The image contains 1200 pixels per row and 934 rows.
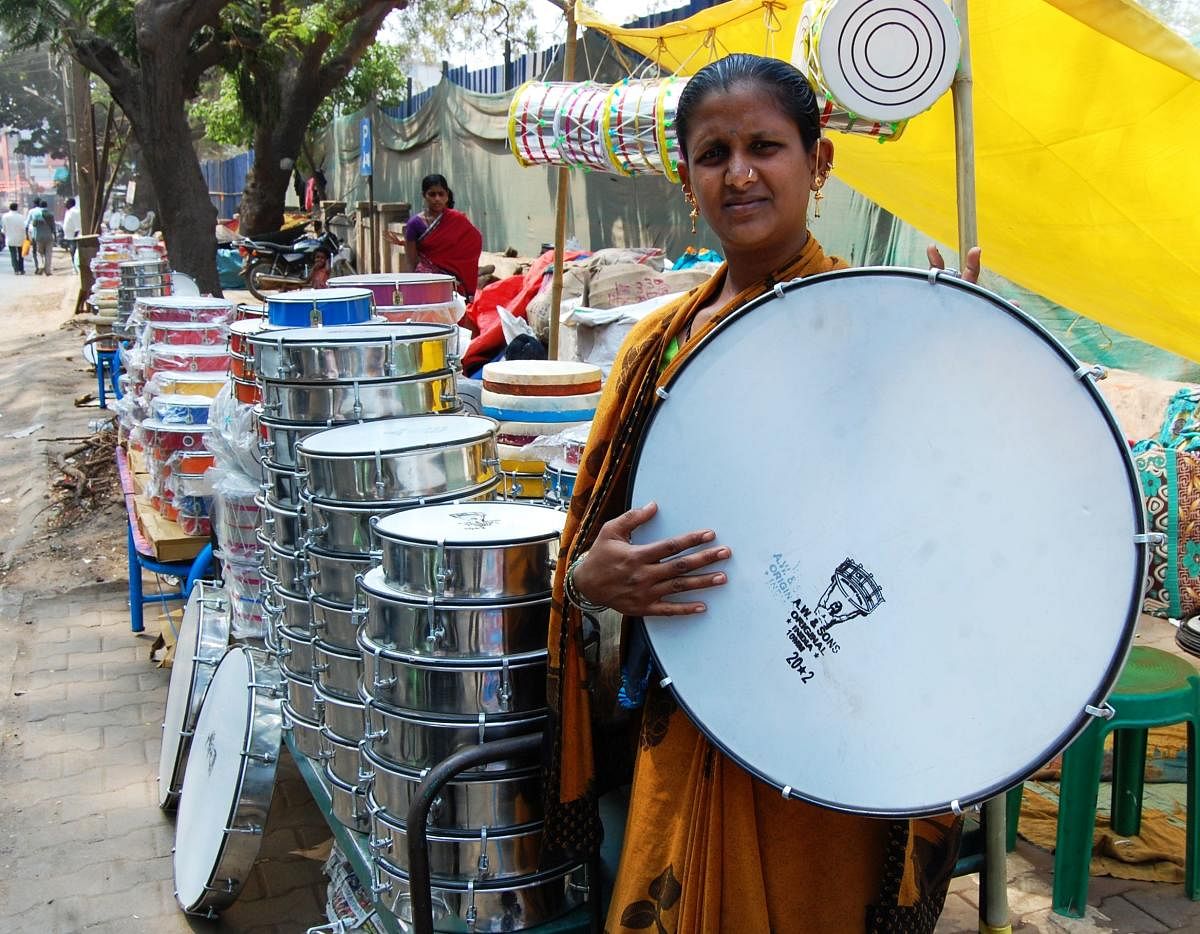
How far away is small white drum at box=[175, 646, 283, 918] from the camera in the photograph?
2.83 meters

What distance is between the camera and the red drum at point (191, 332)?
465cm

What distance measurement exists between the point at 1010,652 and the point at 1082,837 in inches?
78.6

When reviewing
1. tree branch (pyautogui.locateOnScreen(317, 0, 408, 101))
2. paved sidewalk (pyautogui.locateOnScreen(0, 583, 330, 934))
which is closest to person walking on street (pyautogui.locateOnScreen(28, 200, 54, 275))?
tree branch (pyautogui.locateOnScreen(317, 0, 408, 101))

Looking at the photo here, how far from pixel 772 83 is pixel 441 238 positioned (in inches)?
266

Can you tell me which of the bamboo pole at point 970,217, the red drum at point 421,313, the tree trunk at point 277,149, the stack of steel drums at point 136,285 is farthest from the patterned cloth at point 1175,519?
the tree trunk at point 277,149

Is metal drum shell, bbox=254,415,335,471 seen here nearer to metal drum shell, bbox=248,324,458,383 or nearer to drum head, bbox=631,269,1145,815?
metal drum shell, bbox=248,324,458,383

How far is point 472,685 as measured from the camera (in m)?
1.89

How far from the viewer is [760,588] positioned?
1.39 m

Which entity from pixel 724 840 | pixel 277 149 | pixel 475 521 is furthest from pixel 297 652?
pixel 277 149

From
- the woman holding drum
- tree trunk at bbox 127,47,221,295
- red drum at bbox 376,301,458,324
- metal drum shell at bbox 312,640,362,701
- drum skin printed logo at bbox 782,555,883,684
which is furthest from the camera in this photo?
tree trunk at bbox 127,47,221,295

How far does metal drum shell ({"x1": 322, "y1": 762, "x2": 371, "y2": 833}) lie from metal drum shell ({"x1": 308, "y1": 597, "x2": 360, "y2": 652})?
0.30 metres

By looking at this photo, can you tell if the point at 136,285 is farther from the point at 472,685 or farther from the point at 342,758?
the point at 472,685

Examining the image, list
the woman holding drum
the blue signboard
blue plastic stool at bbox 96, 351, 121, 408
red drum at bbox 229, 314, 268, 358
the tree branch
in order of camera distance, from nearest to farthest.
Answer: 1. the woman holding drum
2. red drum at bbox 229, 314, 268, 358
3. blue plastic stool at bbox 96, 351, 121, 408
4. the blue signboard
5. the tree branch

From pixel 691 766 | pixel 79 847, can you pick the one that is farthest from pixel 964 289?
pixel 79 847
